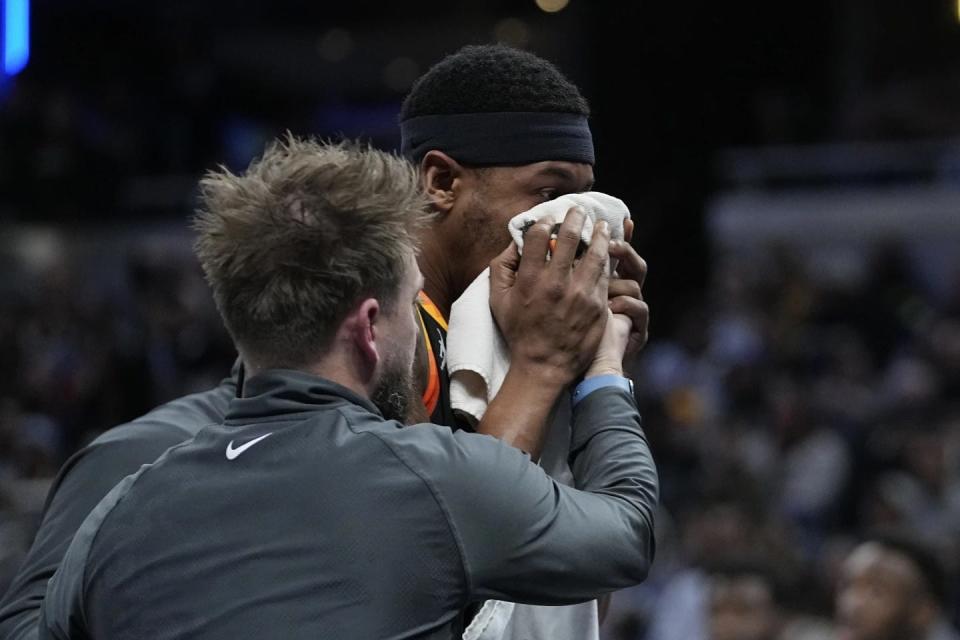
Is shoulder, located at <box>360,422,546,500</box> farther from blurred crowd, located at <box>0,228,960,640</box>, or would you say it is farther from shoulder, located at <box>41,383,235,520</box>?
blurred crowd, located at <box>0,228,960,640</box>

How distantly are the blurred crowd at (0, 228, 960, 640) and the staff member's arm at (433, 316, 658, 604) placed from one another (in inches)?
124

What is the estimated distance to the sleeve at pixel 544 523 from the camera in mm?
1818

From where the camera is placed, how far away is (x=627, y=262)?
7.43 feet

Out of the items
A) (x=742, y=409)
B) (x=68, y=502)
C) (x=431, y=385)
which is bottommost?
(x=742, y=409)

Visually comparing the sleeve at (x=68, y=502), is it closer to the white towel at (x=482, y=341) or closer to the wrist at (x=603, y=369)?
the white towel at (x=482, y=341)

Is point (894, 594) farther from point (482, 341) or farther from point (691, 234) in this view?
point (691, 234)

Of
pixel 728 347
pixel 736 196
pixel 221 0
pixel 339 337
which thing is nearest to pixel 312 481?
pixel 339 337

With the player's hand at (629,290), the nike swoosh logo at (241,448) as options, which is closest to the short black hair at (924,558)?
the player's hand at (629,290)

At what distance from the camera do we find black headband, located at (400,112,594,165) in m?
2.34

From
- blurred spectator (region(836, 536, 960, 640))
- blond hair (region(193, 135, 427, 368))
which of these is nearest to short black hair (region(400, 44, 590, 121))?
blond hair (region(193, 135, 427, 368))

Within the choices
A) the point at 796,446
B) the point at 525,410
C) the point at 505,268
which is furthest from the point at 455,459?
the point at 796,446

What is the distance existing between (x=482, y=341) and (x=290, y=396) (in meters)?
0.38

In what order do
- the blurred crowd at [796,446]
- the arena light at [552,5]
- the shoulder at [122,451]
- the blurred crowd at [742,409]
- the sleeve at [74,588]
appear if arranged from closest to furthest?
the sleeve at [74,588], the shoulder at [122,451], the blurred crowd at [796,446], the blurred crowd at [742,409], the arena light at [552,5]

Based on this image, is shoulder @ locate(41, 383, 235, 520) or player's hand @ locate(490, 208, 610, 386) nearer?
player's hand @ locate(490, 208, 610, 386)
